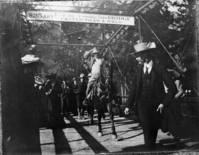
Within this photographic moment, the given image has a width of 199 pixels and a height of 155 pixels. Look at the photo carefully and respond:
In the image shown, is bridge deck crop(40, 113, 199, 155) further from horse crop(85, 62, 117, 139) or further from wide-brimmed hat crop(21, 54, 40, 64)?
wide-brimmed hat crop(21, 54, 40, 64)

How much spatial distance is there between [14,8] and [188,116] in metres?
3.84

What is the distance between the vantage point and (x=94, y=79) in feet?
14.9

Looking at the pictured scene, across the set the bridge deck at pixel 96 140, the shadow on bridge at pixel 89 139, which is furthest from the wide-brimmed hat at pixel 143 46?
the shadow on bridge at pixel 89 139

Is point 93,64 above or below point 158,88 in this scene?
above

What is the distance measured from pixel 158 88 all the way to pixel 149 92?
0.20 metres

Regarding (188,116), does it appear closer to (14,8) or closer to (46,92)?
(46,92)

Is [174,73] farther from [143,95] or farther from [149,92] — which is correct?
[143,95]

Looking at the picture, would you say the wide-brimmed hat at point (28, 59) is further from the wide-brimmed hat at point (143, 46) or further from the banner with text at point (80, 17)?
the wide-brimmed hat at point (143, 46)

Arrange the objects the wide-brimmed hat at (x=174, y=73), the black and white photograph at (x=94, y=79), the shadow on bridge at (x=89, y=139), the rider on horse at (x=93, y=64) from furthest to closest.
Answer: the wide-brimmed hat at (x=174, y=73)
the rider on horse at (x=93, y=64)
the shadow on bridge at (x=89, y=139)
the black and white photograph at (x=94, y=79)

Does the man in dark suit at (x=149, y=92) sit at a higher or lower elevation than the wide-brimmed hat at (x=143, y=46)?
lower

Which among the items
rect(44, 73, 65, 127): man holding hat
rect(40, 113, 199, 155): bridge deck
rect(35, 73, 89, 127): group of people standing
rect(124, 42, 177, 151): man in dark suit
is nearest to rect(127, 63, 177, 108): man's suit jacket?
rect(124, 42, 177, 151): man in dark suit

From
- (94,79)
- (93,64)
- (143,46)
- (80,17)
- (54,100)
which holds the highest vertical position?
(80,17)

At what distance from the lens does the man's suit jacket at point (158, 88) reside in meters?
4.25

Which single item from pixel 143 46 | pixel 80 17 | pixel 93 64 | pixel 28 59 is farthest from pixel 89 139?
pixel 80 17
